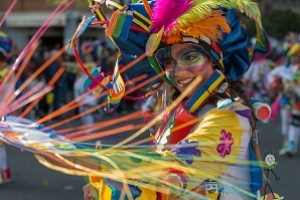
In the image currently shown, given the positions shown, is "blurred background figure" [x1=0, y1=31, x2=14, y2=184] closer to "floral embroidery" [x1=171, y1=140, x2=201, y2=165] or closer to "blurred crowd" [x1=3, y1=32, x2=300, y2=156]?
"blurred crowd" [x1=3, y1=32, x2=300, y2=156]

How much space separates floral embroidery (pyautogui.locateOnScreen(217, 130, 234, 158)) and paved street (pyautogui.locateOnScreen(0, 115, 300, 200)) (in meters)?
3.70

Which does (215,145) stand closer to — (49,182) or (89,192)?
(89,192)

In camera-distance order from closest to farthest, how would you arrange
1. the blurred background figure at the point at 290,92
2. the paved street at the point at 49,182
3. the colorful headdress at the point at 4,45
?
the paved street at the point at 49,182, the colorful headdress at the point at 4,45, the blurred background figure at the point at 290,92

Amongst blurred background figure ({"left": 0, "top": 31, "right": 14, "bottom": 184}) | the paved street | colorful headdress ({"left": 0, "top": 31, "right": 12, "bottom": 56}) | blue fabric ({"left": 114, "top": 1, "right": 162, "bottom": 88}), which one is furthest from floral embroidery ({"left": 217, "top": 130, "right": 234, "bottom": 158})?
colorful headdress ({"left": 0, "top": 31, "right": 12, "bottom": 56})

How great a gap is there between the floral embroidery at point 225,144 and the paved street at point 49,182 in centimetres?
370

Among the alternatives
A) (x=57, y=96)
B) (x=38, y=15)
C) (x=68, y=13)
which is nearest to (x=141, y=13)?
(x=57, y=96)

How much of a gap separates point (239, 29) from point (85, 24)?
0.64 meters

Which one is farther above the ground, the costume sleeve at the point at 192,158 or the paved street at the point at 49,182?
the costume sleeve at the point at 192,158

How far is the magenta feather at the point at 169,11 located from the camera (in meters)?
2.69

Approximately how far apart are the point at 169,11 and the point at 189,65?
0.22 meters

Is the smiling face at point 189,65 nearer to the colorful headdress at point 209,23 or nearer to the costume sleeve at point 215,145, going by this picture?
the colorful headdress at point 209,23

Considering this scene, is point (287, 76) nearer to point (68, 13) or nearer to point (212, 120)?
point (212, 120)

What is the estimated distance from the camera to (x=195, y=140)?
2486 mm

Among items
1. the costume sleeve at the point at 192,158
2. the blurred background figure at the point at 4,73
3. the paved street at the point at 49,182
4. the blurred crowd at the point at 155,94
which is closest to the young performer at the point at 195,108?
the costume sleeve at the point at 192,158
